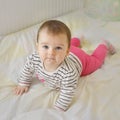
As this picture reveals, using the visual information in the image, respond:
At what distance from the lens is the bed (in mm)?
1093

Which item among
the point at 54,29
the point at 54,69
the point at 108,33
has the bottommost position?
the point at 108,33

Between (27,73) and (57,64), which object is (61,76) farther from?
(27,73)

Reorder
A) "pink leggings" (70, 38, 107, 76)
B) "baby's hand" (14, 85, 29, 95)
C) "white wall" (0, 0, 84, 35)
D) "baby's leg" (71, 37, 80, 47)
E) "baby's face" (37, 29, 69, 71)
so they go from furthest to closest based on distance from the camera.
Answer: "white wall" (0, 0, 84, 35) < "baby's leg" (71, 37, 80, 47) < "pink leggings" (70, 38, 107, 76) < "baby's hand" (14, 85, 29, 95) < "baby's face" (37, 29, 69, 71)

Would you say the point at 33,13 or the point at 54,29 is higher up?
the point at 54,29

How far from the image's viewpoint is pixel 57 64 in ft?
3.73

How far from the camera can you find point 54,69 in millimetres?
1166

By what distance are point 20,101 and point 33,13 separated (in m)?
0.77

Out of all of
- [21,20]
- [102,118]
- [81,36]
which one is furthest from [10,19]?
[102,118]

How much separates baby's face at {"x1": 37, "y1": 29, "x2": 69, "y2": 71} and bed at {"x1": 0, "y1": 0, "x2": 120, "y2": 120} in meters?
0.18

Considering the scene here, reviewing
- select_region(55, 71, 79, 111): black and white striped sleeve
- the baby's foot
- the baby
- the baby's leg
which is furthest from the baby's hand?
the baby's foot

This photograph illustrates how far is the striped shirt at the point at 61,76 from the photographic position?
3.74 feet

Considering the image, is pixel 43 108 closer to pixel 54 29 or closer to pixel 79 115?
pixel 79 115

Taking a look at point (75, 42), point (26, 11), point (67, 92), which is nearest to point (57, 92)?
point (67, 92)

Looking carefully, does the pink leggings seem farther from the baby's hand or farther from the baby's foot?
the baby's hand
